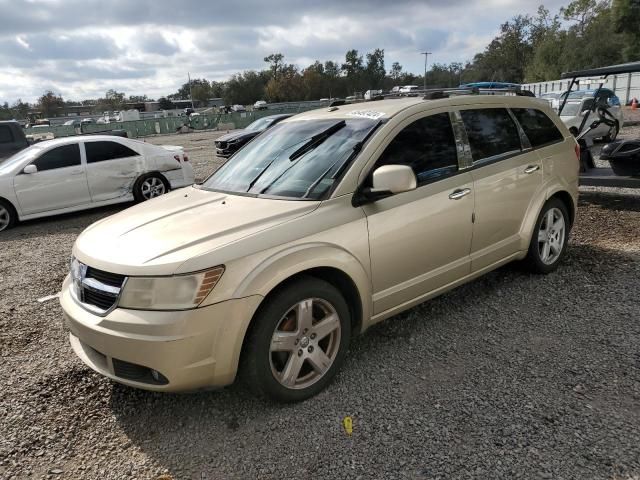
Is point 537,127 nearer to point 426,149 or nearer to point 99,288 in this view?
point 426,149

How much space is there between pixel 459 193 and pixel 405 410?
5.53 ft

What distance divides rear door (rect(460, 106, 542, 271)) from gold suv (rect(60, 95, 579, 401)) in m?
0.01

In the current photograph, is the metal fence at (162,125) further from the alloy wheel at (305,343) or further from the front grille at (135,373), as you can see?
the alloy wheel at (305,343)

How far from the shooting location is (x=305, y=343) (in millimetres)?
3004

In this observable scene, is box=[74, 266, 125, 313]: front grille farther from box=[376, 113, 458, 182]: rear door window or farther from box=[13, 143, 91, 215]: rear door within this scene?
box=[13, 143, 91, 215]: rear door

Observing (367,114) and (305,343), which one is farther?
(367,114)

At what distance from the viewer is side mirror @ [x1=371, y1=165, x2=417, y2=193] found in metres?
3.06

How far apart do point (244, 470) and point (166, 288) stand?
3.40 feet

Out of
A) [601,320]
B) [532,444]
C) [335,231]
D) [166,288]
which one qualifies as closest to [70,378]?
[166,288]

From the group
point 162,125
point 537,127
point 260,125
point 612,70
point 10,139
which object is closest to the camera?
point 537,127

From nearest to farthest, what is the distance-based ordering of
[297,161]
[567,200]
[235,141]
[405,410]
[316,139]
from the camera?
[405,410] < [297,161] < [316,139] < [567,200] < [235,141]

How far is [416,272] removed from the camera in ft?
11.6

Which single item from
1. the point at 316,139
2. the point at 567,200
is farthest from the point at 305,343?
the point at 567,200

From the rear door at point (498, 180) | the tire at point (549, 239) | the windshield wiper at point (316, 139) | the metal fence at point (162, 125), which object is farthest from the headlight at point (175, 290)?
the metal fence at point (162, 125)
